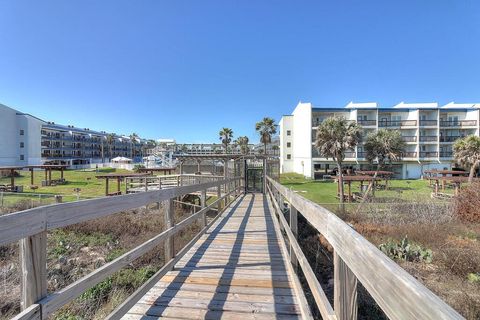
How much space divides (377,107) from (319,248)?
4264cm

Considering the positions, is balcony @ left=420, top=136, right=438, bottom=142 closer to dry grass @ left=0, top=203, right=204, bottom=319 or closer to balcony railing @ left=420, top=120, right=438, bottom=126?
balcony railing @ left=420, top=120, right=438, bottom=126

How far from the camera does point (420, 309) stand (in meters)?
0.91

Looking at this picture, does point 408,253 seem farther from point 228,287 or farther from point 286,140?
point 286,140

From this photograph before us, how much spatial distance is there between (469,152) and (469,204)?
24750mm

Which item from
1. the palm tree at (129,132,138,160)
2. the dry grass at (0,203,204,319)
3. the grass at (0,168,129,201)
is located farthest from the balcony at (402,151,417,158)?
the palm tree at (129,132,138,160)

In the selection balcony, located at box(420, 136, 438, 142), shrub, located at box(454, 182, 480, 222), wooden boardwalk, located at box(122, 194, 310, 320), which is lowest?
shrub, located at box(454, 182, 480, 222)

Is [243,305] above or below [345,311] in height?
below

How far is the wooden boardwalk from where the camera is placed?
3223 mm

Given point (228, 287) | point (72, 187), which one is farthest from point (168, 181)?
point (228, 287)

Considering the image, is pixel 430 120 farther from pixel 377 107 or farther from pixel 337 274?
pixel 337 274

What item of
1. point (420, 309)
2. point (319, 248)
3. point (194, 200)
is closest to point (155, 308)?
point (420, 309)

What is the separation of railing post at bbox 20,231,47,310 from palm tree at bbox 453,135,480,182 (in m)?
39.3

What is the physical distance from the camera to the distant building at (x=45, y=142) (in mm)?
63109

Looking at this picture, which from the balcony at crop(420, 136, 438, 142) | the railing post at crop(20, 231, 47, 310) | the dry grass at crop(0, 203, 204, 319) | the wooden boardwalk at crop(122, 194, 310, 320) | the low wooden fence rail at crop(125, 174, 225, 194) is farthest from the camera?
the balcony at crop(420, 136, 438, 142)
